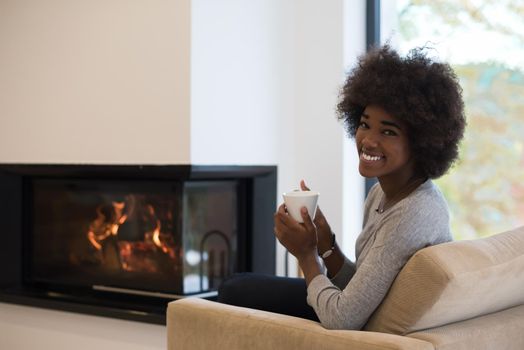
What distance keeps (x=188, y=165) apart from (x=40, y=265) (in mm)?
1131

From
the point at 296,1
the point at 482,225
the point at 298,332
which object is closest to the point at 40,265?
the point at 296,1

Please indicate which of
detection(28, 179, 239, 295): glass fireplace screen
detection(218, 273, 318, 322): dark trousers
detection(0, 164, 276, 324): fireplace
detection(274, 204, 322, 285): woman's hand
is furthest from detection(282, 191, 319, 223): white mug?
detection(28, 179, 239, 295): glass fireplace screen

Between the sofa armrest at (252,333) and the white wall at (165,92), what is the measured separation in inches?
49.6

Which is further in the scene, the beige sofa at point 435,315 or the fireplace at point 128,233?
the fireplace at point 128,233

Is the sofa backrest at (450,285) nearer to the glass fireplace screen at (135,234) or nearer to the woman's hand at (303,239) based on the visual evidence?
the woman's hand at (303,239)

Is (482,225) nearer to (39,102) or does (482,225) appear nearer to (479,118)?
(479,118)

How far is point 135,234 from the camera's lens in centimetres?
327

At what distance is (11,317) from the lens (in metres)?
3.51

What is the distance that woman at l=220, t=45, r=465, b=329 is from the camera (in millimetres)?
1549

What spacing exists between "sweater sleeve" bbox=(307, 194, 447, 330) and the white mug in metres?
0.19

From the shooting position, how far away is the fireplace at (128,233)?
3.12 m

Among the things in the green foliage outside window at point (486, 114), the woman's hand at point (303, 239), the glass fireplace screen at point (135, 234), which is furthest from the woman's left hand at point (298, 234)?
the green foliage outside window at point (486, 114)

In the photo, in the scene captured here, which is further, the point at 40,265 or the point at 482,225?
the point at 40,265

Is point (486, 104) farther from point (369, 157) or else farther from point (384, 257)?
point (384, 257)
